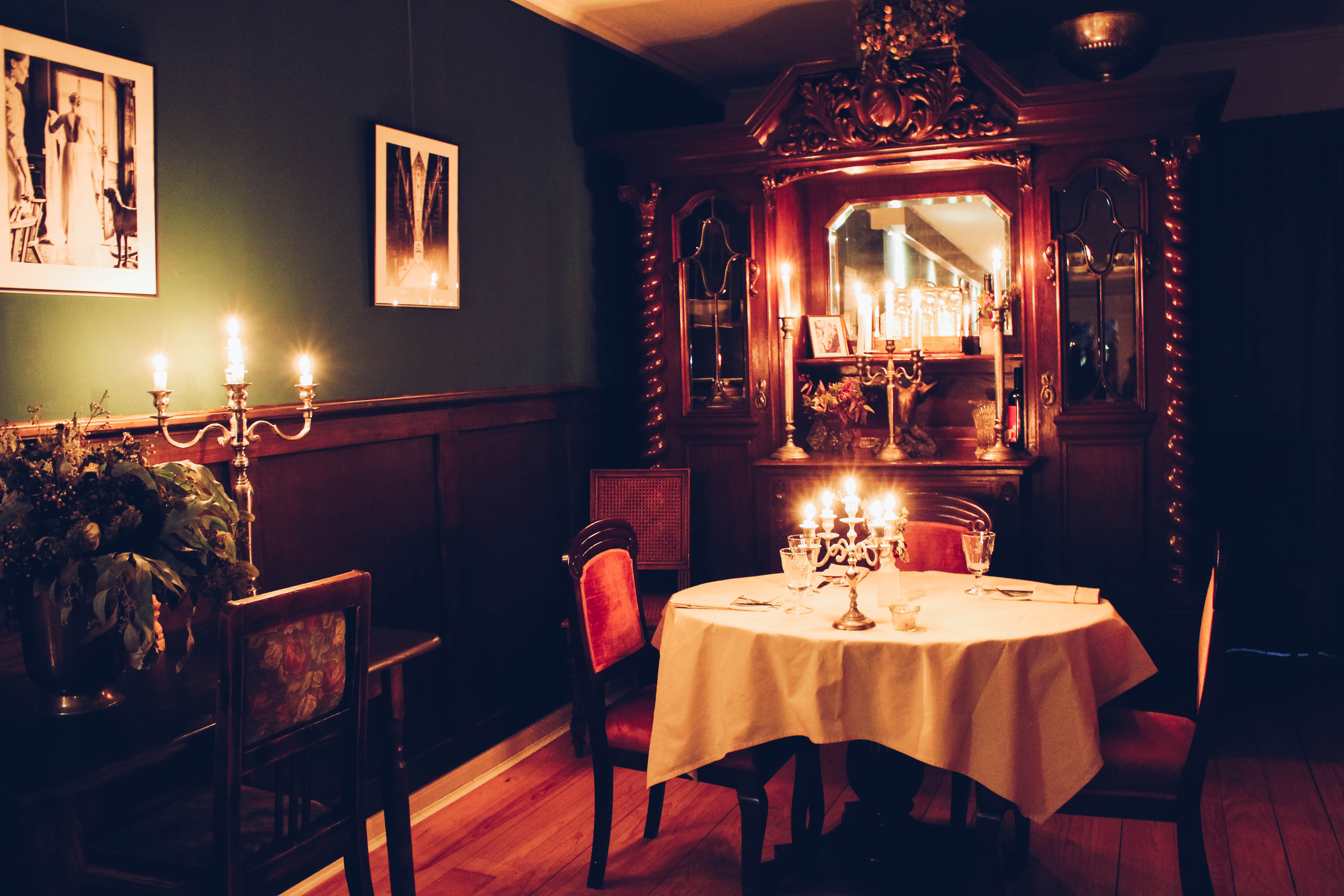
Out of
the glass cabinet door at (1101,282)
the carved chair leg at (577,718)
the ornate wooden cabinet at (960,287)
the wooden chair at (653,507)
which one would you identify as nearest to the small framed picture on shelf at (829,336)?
the ornate wooden cabinet at (960,287)

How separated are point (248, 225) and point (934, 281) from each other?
2814 millimetres

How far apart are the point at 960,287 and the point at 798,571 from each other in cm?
227

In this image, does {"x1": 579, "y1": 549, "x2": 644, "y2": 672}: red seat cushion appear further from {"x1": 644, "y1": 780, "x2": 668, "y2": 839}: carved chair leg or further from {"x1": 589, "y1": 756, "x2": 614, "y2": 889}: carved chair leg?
{"x1": 644, "y1": 780, "x2": 668, "y2": 839}: carved chair leg

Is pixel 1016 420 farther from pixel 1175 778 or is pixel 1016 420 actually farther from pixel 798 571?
pixel 1175 778

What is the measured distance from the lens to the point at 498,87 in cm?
405

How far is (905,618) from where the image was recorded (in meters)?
Answer: 2.58

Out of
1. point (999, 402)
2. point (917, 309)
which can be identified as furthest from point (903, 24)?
point (999, 402)

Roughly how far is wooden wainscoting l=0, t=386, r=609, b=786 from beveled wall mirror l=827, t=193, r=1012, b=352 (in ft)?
4.08

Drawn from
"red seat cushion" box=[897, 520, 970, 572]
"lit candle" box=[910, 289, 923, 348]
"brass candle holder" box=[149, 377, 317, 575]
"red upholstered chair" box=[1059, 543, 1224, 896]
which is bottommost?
"red upholstered chair" box=[1059, 543, 1224, 896]

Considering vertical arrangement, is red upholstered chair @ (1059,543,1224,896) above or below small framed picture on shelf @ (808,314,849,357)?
below

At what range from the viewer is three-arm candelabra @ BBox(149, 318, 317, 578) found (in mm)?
2434

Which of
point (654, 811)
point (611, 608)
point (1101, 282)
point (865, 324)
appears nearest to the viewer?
point (611, 608)

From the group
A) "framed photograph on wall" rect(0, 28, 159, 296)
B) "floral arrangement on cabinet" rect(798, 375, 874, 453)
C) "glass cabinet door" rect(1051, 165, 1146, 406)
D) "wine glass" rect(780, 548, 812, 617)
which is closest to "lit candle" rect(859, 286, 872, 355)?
"floral arrangement on cabinet" rect(798, 375, 874, 453)

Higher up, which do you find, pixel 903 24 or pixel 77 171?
pixel 903 24
